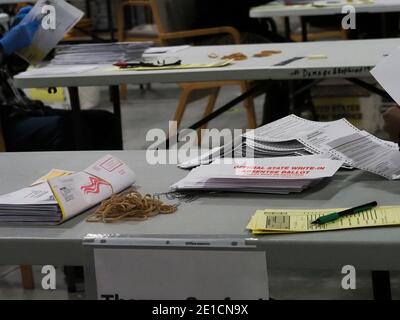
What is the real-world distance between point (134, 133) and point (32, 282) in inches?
82.0

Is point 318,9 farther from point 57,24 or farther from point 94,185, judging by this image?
point 94,185

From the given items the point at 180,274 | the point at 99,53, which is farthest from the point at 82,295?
the point at 180,274

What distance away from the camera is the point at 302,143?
1.34 m

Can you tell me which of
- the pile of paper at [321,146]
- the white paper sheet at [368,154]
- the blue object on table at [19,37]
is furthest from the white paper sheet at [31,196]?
the blue object on table at [19,37]

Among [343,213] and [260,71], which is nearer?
[343,213]

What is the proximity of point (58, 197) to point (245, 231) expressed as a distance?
0.28m

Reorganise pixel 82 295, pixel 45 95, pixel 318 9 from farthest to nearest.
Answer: pixel 45 95 < pixel 318 9 < pixel 82 295

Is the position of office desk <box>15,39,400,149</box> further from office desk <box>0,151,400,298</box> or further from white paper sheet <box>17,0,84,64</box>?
office desk <box>0,151,400,298</box>

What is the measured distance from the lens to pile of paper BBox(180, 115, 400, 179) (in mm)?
1261

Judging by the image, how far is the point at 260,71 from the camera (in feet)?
7.13

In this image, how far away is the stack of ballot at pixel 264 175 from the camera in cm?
116

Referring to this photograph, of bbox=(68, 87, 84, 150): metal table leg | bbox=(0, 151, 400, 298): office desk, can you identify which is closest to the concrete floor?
bbox=(0, 151, 400, 298): office desk

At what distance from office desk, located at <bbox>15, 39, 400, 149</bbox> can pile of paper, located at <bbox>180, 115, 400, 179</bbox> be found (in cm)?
73
